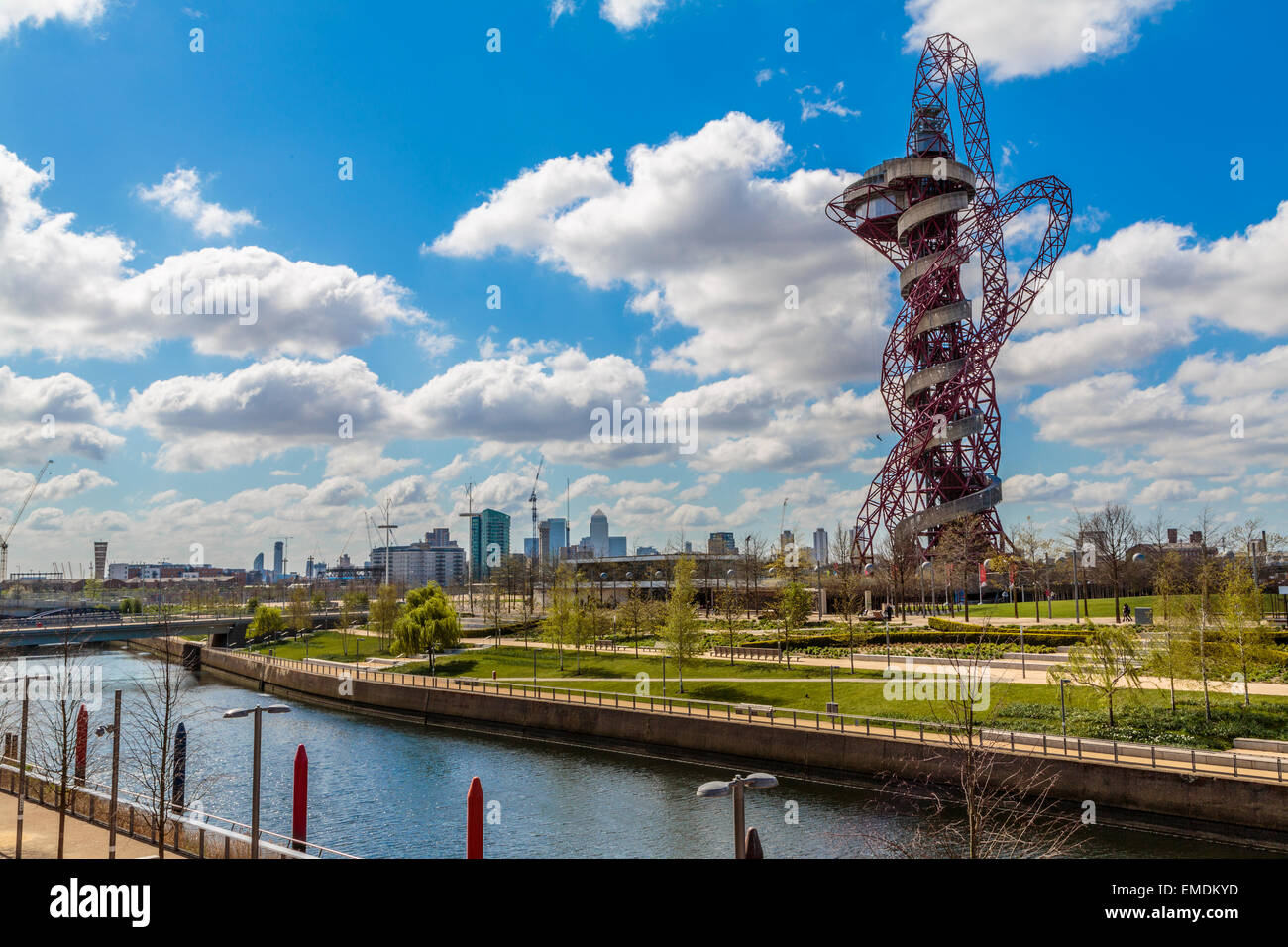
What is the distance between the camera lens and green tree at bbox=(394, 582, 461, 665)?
61.5m

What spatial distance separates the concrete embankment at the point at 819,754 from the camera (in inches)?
979

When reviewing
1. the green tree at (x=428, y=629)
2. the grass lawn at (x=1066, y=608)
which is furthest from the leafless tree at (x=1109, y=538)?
the green tree at (x=428, y=629)

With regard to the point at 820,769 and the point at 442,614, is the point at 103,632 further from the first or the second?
the point at 820,769

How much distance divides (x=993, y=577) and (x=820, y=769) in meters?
46.4

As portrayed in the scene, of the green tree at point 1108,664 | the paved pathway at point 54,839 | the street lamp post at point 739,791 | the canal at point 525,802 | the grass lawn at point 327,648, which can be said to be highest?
the street lamp post at point 739,791

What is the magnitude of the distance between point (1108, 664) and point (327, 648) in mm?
70463

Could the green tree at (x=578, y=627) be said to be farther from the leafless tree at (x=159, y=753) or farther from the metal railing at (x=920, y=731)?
the leafless tree at (x=159, y=753)

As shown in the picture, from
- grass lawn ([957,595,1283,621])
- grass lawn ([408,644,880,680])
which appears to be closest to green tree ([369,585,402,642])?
grass lawn ([408,644,880,680])

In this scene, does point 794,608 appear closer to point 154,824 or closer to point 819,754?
point 819,754

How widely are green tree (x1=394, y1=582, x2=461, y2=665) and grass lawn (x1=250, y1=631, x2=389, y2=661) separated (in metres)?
9.88

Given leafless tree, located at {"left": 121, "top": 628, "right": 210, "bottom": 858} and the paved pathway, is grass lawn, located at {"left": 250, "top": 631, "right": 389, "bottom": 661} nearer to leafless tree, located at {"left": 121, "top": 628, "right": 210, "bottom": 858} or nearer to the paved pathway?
leafless tree, located at {"left": 121, "top": 628, "right": 210, "bottom": 858}

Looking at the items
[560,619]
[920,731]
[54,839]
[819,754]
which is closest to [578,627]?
[560,619]

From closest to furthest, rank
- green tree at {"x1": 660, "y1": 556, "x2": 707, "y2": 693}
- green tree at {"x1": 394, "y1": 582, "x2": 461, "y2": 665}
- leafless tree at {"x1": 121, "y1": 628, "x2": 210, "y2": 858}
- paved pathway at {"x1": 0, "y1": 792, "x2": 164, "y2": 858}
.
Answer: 1. paved pathway at {"x1": 0, "y1": 792, "x2": 164, "y2": 858}
2. leafless tree at {"x1": 121, "y1": 628, "x2": 210, "y2": 858}
3. green tree at {"x1": 660, "y1": 556, "x2": 707, "y2": 693}
4. green tree at {"x1": 394, "y1": 582, "x2": 461, "y2": 665}

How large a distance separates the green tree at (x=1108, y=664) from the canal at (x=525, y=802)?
694 cm
